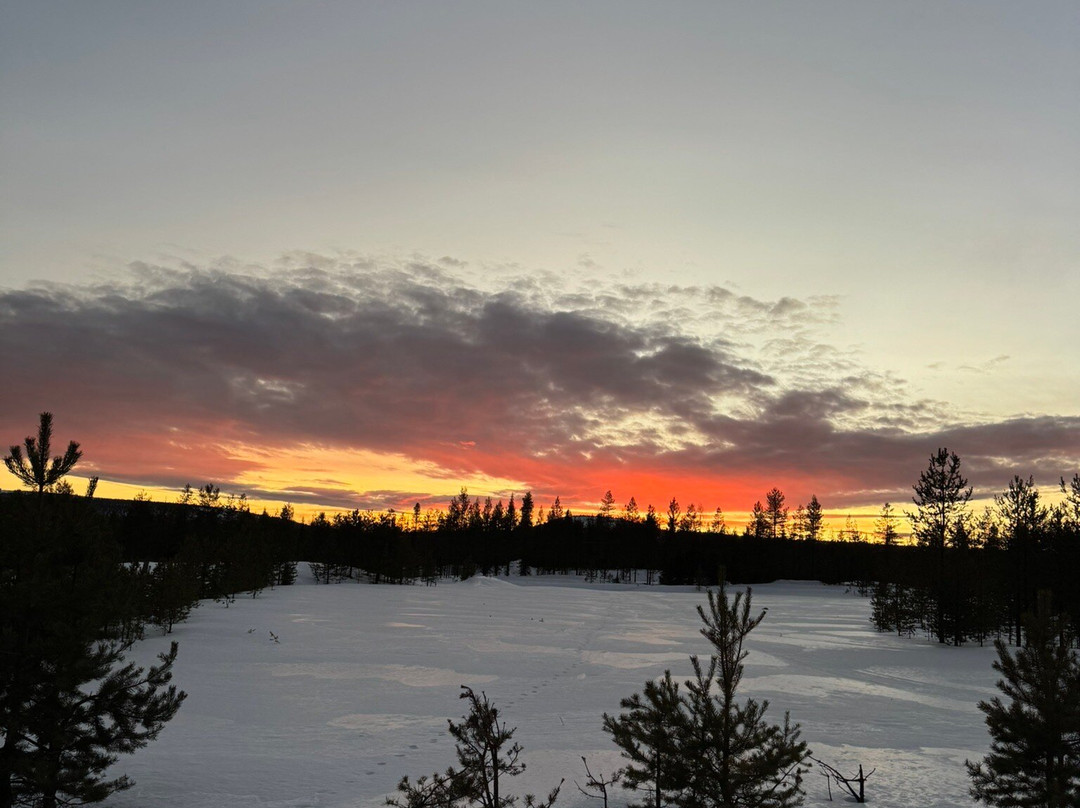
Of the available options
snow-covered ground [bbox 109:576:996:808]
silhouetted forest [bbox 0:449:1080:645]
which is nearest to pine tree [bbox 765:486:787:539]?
silhouetted forest [bbox 0:449:1080:645]

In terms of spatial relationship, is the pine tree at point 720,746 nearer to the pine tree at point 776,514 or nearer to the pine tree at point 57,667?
the pine tree at point 57,667

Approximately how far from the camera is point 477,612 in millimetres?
41781

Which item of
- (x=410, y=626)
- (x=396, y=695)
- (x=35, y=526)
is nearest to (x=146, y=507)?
(x=410, y=626)

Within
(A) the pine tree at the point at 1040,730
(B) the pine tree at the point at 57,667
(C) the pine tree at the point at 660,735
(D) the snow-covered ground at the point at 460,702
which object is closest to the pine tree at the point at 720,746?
(C) the pine tree at the point at 660,735

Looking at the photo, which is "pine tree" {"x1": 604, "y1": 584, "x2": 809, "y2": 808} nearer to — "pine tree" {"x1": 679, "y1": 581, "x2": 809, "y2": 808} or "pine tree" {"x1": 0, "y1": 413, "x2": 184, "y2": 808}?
"pine tree" {"x1": 679, "y1": 581, "x2": 809, "y2": 808}

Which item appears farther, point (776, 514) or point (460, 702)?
point (776, 514)

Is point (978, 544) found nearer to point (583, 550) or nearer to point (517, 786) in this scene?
point (517, 786)

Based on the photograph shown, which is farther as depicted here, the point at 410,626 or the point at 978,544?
the point at 978,544

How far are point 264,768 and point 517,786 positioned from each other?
4.04 metres

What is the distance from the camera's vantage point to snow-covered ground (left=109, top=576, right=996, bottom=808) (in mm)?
10617

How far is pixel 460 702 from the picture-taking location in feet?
53.6

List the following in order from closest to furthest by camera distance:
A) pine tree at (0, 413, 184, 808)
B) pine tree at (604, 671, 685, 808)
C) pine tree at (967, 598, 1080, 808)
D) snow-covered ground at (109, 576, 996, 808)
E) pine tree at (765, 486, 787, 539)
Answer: pine tree at (604, 671, 685, 808) < pine tree at (967, 598, 1080, 808) < pine tree at (0, 413, 184, 808) < snow-covered ground at (109, 576, 996, 808) < pine tree at (765, 486, 787, 539)

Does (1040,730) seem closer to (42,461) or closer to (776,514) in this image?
(42,461)

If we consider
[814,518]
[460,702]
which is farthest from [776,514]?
[460,702]
